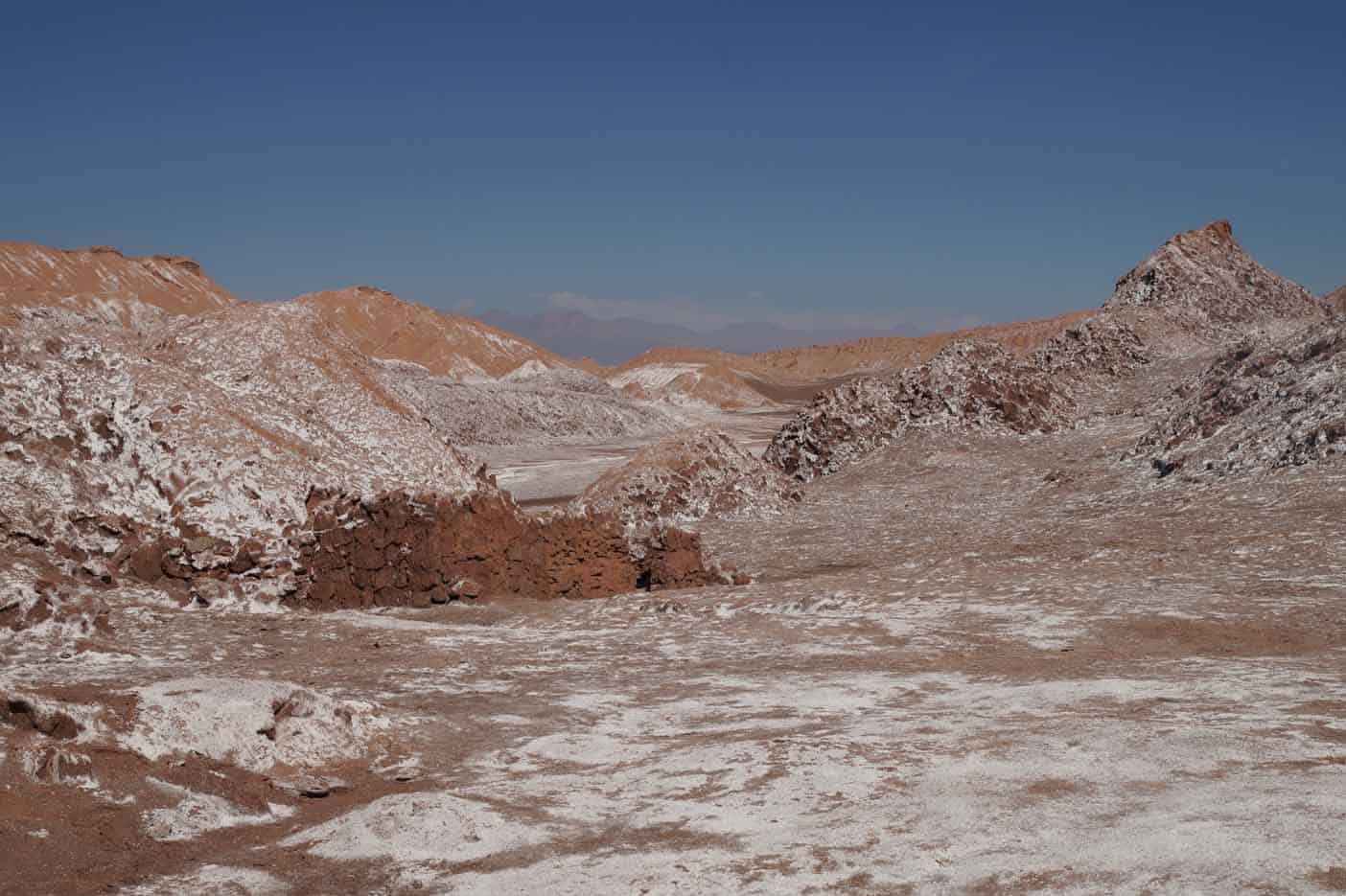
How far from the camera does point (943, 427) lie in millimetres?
40312

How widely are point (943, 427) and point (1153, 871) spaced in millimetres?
34099

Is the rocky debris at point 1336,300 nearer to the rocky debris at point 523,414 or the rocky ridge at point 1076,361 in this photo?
the rocky ridge at point 1076,361

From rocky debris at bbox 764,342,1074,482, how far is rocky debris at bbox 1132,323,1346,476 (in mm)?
7229

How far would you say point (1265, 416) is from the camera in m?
27.3

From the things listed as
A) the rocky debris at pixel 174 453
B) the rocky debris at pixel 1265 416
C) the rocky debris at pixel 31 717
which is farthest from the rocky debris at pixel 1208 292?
the rocky debris at pixel 31 717

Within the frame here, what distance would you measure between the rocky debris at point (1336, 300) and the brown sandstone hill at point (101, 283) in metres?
85.9

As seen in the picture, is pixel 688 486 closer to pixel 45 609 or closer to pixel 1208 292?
pixel 45 609

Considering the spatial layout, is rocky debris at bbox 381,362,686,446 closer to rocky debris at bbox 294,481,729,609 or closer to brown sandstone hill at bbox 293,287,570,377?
brown sandstone hill at bbox 293,287,570,377

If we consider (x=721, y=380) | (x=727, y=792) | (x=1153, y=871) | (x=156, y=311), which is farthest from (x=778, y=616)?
(x=721, y=380)

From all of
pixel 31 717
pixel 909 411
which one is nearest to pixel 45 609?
pixel 31 717

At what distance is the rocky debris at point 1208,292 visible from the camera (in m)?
57.7

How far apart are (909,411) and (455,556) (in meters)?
26.7

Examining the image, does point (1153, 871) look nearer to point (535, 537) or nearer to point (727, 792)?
point (727, 792)

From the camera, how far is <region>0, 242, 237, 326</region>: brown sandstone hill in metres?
95.9
